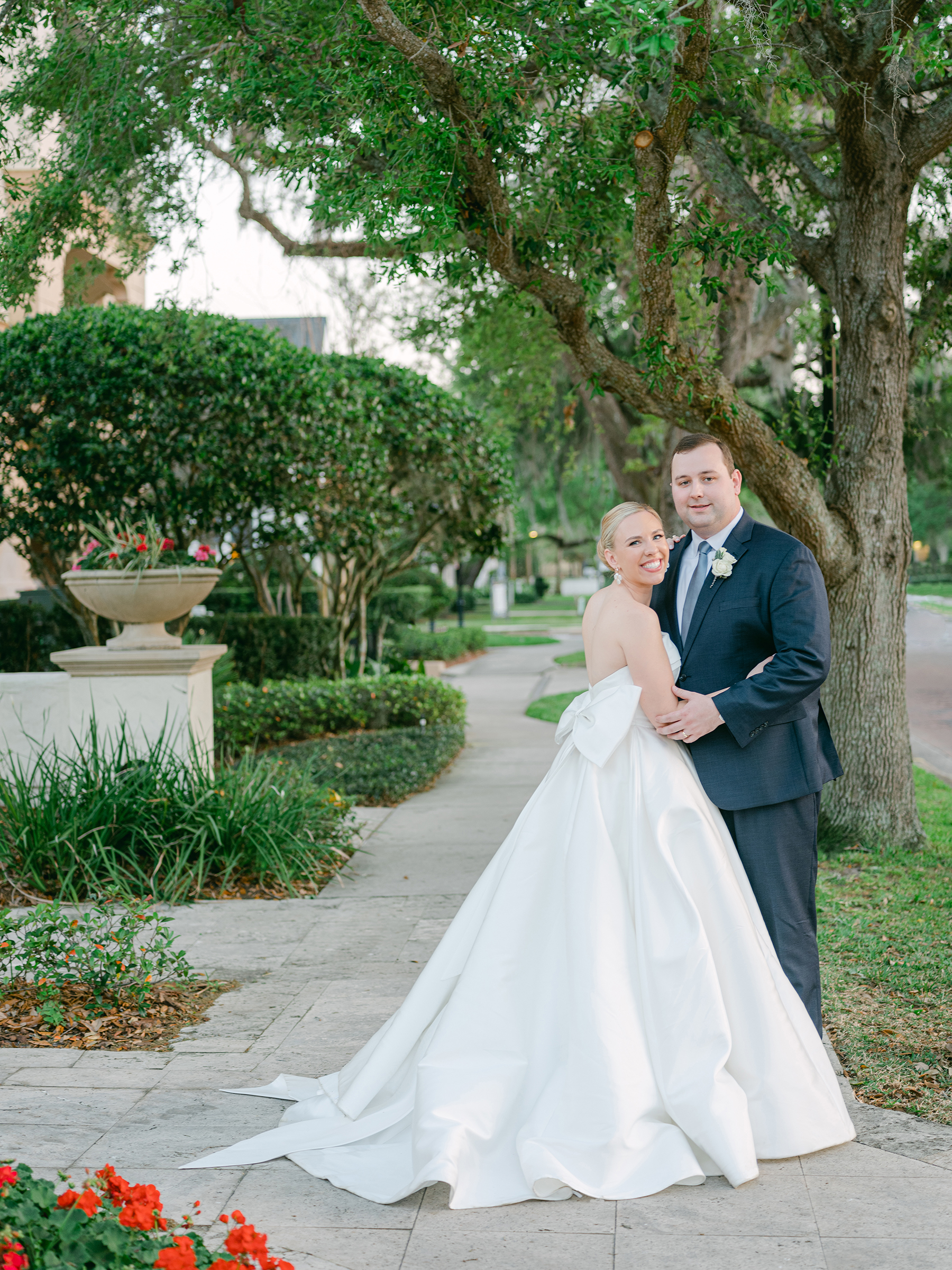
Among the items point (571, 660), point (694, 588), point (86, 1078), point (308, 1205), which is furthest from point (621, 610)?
point (571, 660)

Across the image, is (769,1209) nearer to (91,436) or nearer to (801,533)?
(801,533)

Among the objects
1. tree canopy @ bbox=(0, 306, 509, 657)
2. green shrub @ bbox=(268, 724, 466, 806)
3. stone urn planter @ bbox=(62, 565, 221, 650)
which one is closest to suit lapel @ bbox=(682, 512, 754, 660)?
green shrub @ bbox=(268, 724, 466, 806)

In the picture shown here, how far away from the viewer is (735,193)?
7.00 metres

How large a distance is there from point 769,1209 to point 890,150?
6.21 metres

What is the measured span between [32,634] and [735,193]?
921 centimetres

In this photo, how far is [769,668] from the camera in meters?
3.53

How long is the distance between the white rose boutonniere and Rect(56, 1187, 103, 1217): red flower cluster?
2461 mm

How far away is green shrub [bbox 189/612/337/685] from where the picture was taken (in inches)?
518

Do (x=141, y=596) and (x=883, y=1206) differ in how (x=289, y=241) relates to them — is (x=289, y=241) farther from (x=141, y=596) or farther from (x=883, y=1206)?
(x=883, y=1206)

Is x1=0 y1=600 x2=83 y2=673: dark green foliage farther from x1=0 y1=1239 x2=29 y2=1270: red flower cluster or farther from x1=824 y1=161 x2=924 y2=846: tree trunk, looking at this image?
x1=0 y1=1239 x2=29 y2=1270: red flower cluster

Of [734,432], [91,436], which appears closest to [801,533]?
[734,432]

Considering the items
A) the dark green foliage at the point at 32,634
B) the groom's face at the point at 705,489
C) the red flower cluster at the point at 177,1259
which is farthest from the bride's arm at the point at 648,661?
the dark green foliage at the point at 32,634

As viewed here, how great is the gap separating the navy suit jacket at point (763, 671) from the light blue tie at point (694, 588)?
50 millimetres

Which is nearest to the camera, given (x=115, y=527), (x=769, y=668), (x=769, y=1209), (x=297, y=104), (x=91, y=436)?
(x=769, y=1209)
